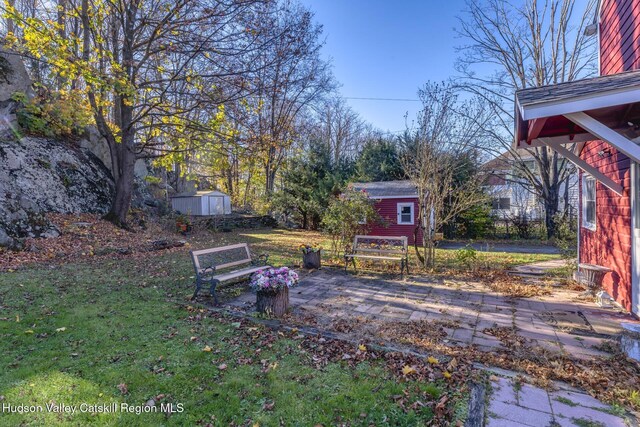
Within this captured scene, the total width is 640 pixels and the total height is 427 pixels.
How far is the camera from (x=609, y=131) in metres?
3.20

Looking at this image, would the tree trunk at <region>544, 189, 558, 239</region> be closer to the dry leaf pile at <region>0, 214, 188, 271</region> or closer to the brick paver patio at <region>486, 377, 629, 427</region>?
the brick paver patio at <region>486, 377, 629, 427</region>

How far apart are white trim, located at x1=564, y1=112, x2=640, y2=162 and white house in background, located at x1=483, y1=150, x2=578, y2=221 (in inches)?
519

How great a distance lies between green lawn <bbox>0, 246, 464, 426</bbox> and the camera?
246 centimetres

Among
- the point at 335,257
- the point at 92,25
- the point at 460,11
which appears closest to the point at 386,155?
the point at 460,11

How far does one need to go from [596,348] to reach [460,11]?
16.4 metres

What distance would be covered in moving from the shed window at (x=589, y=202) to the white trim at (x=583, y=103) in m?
4.25

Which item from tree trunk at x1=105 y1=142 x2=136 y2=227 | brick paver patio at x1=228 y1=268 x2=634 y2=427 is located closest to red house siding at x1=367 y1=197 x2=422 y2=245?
brick paver patio at x1=228 y1=268 x2=634 y2=427

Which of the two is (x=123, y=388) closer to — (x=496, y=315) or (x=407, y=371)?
(x=407, y=371)

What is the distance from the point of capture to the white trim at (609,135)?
10.2 ft

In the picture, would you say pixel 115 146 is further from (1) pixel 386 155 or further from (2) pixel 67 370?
(1) pixel 386 155

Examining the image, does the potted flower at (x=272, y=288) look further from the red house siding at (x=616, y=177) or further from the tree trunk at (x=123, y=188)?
the tree trunk at (x=123, y=188)

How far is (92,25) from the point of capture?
9086 mm

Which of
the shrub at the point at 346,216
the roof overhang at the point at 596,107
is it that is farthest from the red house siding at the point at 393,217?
the roof overhang at the point at 596,107

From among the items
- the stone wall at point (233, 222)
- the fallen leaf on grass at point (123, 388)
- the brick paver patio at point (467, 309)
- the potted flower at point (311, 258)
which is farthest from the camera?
the stone wall at point (233, 222)
